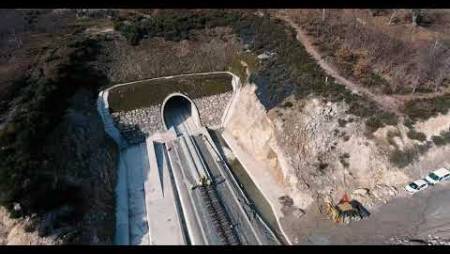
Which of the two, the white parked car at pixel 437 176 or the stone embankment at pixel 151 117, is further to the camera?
the stone embankment at pixel 151 117

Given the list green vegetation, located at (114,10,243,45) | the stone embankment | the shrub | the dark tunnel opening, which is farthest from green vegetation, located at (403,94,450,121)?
green vegetation, located at (114,10,243,45)

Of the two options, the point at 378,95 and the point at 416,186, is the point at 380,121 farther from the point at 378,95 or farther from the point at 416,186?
the point at 416,186

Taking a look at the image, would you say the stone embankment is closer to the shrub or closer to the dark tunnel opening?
the dark tunnel opening

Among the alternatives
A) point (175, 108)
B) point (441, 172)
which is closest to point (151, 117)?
point (175, 108)

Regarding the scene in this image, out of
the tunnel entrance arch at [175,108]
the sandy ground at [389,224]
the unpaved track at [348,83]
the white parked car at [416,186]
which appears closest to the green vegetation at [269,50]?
the unpaved track at [348,83]

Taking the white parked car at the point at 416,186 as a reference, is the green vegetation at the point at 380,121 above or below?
above

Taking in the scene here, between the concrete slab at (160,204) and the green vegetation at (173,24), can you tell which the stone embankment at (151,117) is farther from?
the green vegetation at (173,24)
